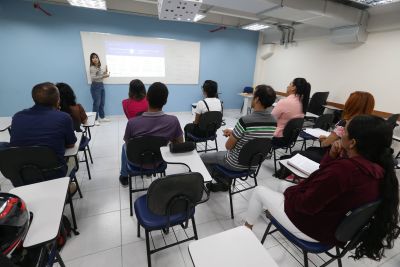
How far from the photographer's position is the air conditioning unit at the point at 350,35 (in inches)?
150

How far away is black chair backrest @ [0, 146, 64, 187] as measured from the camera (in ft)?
4.50

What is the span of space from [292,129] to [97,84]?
4473 mm

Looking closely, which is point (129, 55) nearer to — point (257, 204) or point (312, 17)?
→ point (312, 17)

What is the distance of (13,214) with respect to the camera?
0.86 m

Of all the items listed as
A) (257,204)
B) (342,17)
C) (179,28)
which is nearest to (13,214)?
(257,204)

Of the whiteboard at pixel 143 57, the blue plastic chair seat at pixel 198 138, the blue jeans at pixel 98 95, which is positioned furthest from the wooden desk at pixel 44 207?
the whiteboard at pixel 143 57

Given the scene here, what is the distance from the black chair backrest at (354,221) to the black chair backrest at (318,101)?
159 inches

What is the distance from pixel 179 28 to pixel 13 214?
5.47 meters

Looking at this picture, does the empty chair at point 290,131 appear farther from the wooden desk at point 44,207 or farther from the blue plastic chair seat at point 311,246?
the wooden desk at point 44,207

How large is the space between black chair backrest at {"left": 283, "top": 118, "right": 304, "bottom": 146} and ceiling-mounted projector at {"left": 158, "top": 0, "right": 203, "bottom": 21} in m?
1.84

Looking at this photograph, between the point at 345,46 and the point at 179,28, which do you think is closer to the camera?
the point at 345,46

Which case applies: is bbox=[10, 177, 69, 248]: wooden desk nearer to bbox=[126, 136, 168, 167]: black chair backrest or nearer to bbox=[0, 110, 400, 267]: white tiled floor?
bbox=[126, 136, 168, 167]: black chair backrest

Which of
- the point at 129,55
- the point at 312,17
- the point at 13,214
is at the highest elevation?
the point at 312,17

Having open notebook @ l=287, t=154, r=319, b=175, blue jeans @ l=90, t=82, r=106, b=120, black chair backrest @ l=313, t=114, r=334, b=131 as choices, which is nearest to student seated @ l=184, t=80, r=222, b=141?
open notebook @ l=287, t=154, r=319, b=175
